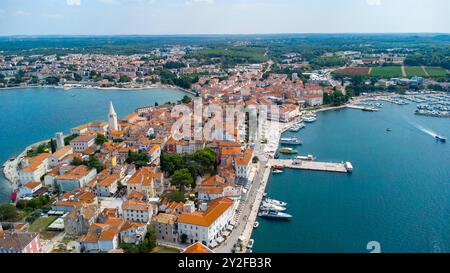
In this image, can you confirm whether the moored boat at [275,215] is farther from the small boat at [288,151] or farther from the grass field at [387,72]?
the grass field at [387,72]

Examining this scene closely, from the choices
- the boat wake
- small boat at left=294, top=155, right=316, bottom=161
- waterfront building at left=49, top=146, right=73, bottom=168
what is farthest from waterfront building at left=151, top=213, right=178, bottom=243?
the boat wake

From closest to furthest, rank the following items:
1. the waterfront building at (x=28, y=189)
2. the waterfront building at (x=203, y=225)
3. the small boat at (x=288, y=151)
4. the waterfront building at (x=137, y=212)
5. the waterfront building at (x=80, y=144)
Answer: the waterfront building at (x=203, y=225)
the waterfront building at (x=137, y=212)
the waterfront building at (x=28, y=189)
the waterfront building at (x=80, y=144)
the small boat at (x=288, y=151)

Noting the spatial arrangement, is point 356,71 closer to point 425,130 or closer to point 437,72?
point 437,72

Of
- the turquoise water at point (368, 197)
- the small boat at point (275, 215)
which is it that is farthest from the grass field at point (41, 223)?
the small boat at point (275, 215)

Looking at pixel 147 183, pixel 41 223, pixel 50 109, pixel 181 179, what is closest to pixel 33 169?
pixel 41 223

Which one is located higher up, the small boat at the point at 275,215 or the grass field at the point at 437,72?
the grass field at the point at 437,72
